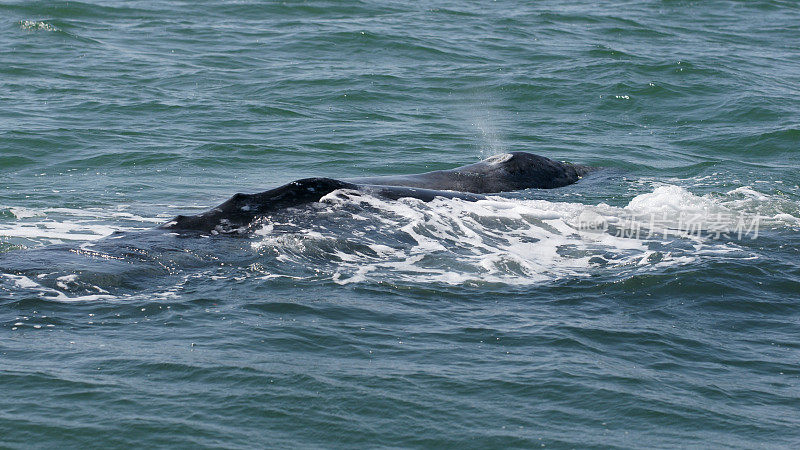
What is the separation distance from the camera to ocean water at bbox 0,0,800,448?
6.40m

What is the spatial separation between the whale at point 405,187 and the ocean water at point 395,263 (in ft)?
0.63

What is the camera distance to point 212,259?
29.5ft

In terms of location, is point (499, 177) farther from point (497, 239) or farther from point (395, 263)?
point (395, 263)

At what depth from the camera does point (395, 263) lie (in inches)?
367

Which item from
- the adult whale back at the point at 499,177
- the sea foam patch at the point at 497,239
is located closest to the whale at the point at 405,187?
the adult whale back at the point at 499,177

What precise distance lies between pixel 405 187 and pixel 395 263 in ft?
7.09

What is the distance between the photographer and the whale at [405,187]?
31.9 ft

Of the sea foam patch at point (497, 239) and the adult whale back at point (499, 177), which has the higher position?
the sea foam patch at point (497, 239)

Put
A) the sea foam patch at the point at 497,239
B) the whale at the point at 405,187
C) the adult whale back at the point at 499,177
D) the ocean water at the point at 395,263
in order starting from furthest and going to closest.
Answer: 1. the adult whale back at the point at 499,177
2. the whale at the point at 405,187
3. the sea foam patch at the point at 497,239
4. the ocean water at the point at 395,263

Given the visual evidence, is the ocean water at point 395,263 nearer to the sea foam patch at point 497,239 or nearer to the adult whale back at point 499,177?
the sea foam patch at point 497,239

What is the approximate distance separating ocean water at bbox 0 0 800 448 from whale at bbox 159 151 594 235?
19 cm

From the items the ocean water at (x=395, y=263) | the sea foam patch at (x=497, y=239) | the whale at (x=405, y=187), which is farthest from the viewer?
the whale at (x=405, y=187)

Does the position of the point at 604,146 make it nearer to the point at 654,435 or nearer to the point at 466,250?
the point at 466,250

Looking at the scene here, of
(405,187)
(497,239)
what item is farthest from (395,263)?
(405,187)
